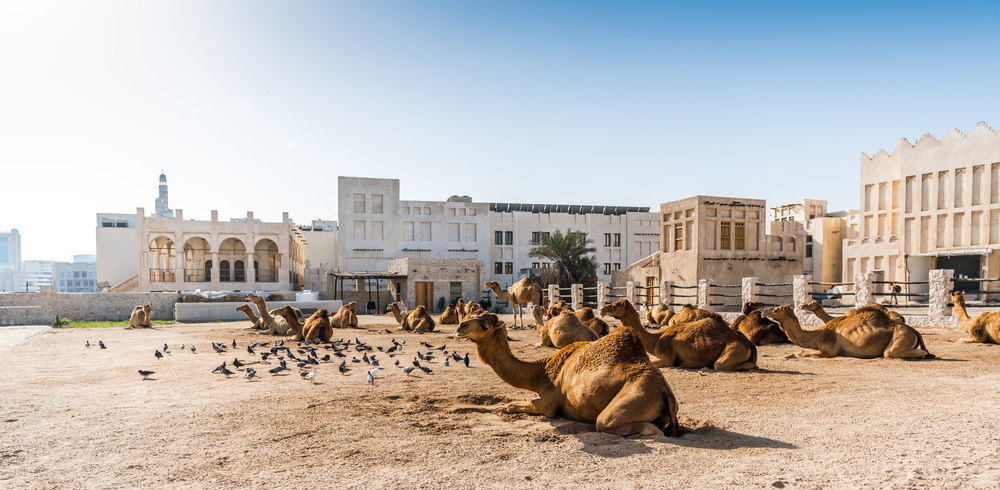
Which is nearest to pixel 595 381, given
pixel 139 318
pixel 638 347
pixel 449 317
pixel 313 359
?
pixel 638 347

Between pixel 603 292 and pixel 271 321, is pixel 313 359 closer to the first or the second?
pixel 271 321

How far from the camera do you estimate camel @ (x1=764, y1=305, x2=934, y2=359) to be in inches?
416

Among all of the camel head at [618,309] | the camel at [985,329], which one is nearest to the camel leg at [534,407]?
the camel head at [618,309]

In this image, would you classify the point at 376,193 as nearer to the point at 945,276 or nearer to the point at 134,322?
the point at 134,322

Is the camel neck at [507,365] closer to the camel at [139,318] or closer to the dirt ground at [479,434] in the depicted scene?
the dirt ground at [479,434]

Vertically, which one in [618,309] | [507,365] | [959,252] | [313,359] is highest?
[959,252]

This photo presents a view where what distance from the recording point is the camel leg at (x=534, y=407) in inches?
259

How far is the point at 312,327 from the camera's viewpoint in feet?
55.5

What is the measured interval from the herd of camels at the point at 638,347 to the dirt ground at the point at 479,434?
0.26m

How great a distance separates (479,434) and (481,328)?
3.53 feet

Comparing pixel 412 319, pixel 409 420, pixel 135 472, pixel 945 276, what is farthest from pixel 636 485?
pixel 412 319

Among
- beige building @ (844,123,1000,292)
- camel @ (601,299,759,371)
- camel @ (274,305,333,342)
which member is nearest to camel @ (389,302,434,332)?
camel @ (274,305,333,342)

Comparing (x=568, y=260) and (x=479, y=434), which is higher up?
(x=479, y=434)

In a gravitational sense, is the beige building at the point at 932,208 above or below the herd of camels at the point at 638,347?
above
